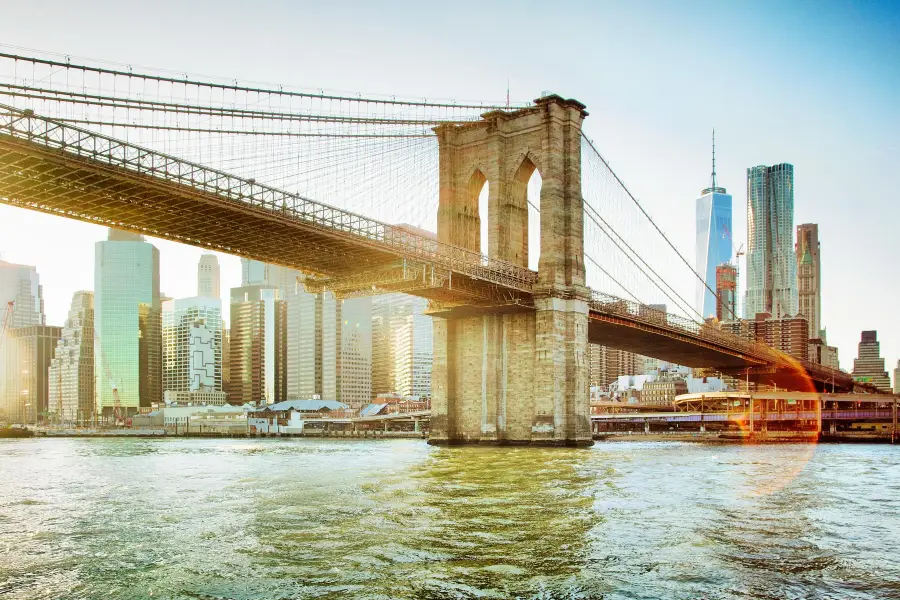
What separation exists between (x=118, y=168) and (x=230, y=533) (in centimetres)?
1981

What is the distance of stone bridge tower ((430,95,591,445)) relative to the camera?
56.8 meters

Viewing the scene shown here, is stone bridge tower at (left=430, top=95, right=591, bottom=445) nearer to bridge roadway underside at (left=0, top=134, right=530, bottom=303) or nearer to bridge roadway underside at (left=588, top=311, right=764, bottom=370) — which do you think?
bridge roadway underside at (left=588, top=311, right=764, bottom=370)

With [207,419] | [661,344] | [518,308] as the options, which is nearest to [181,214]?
[518,308]

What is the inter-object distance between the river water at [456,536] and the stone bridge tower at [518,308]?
20.4 metres

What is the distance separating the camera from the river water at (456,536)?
1509 cm

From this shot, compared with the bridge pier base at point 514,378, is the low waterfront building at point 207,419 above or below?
below

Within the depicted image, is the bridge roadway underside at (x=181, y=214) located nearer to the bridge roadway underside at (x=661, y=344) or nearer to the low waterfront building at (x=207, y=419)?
the bridge roadway underside at (x=661, y=344)

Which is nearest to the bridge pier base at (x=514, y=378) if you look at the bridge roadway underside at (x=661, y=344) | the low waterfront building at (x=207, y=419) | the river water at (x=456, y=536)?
the bridge roadway underside at (x=661, y=344)

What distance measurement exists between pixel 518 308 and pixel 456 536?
38.2 metres

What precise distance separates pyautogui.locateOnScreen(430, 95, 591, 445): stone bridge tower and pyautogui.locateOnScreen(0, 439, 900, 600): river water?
20.4 meters

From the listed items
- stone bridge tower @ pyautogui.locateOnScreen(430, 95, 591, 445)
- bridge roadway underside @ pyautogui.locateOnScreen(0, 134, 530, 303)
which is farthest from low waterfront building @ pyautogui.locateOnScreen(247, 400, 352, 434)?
bridge roadway underside @ pyautogui.locateOnScreen(0, 134, 530, 303)

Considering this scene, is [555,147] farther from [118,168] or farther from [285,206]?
[118,168]

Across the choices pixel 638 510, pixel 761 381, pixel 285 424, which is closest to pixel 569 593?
pixel 638 510

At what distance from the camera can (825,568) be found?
1656cm
